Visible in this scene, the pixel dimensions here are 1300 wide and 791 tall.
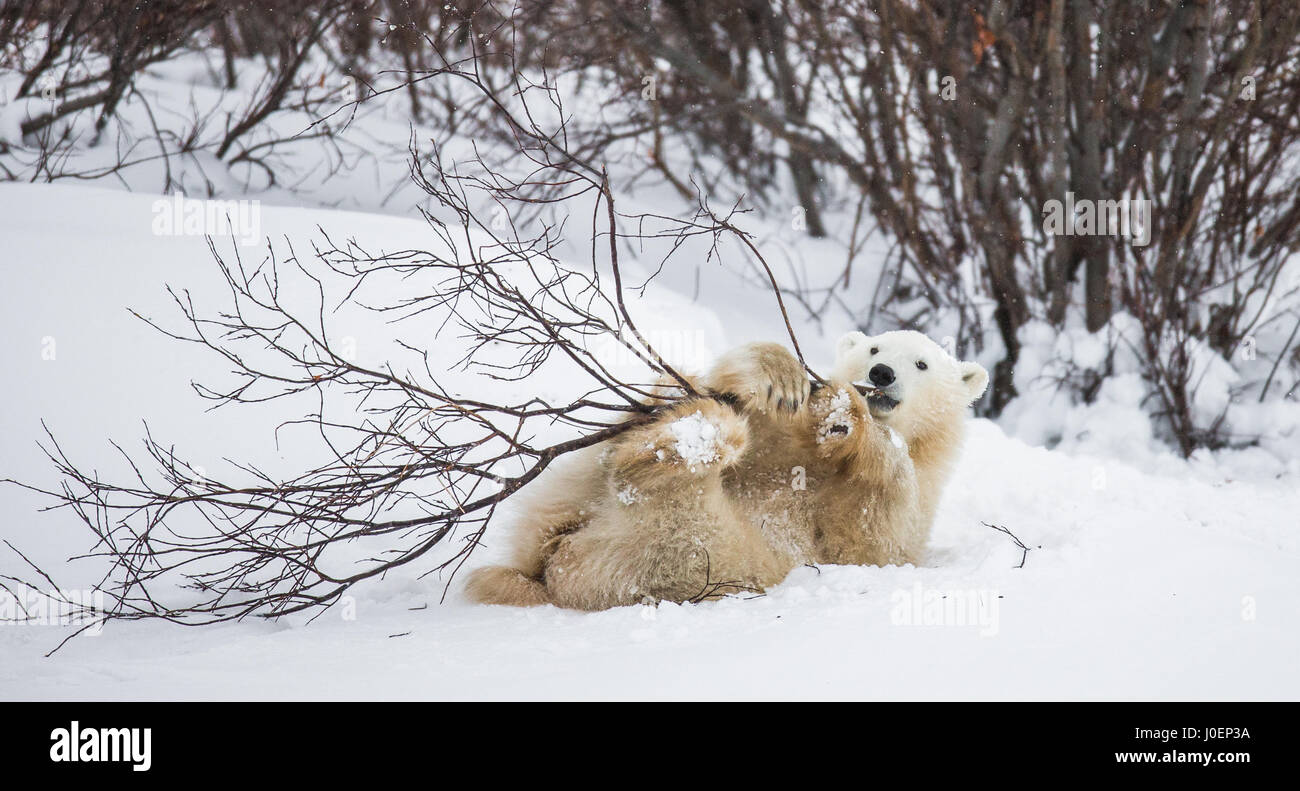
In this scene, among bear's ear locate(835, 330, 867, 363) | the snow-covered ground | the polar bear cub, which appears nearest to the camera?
the snow-covered ground

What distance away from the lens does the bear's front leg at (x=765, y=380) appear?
276 cm

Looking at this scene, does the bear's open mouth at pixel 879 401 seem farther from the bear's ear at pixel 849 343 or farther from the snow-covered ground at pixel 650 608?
the snow-covered ground at pixel 650 608

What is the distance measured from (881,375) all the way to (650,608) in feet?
3.79

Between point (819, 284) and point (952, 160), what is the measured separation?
1471mm

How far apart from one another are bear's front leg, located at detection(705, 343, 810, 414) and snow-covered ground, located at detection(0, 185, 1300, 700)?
472 millimetres

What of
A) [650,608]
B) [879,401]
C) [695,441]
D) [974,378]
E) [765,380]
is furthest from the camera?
[974,378]

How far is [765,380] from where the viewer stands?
2.75m

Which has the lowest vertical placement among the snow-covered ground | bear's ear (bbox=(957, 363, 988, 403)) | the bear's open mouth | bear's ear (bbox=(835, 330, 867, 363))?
the snow-covered ground

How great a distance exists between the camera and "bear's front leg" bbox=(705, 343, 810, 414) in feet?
9.05

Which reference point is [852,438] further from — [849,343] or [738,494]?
[849,343]

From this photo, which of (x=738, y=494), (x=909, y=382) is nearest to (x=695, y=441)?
(x=738, y=494)

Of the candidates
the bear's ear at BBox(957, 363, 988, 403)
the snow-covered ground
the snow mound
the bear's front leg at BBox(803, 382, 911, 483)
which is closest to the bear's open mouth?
the bear's front leg at BBox(803, 382, 911, 483)

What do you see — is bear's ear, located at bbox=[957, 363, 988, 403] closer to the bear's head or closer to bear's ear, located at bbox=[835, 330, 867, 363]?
the bear's head

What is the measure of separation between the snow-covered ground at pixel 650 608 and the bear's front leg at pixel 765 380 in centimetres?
47
